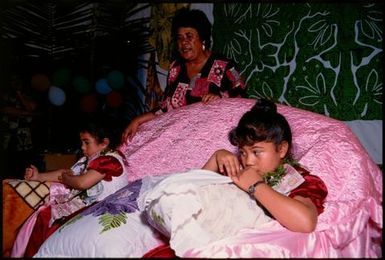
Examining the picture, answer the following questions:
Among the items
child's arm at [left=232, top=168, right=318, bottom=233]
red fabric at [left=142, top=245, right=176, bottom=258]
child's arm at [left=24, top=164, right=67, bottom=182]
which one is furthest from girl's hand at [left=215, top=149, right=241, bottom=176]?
child's arm at [left=24, top=164, right=67, bottom=182]

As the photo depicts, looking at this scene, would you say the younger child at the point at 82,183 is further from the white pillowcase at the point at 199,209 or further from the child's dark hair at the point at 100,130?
the white pillowcase at the point at 199,209

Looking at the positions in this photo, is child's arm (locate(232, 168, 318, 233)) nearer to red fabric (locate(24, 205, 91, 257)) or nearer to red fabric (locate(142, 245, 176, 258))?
red fabric (locate(142, 245, 176, 258))

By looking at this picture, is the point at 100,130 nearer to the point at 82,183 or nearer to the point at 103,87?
the point at 82,183

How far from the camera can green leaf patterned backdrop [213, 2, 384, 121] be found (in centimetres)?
254

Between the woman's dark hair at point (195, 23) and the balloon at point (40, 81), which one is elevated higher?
the woman's dark hair at point (195, 23)

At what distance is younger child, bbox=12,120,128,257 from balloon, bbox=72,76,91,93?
2.30 metres

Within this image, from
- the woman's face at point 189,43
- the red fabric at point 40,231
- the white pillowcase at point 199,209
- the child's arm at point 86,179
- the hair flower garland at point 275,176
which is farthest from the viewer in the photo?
the woman's face at point 189,43

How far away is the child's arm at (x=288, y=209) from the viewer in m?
1.37

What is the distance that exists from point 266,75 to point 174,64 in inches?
24.9

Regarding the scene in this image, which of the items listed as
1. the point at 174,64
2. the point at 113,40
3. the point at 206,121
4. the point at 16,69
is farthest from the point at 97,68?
the point at 206,121

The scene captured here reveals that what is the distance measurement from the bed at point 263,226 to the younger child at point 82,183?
111mm

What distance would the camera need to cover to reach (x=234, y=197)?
1.43 m

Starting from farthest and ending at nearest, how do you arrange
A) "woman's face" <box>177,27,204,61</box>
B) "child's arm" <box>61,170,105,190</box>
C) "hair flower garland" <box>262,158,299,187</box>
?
"woman's face" <box>177,27,204,61</box>
"child's arm" <box>61,170,105,190</box>
"hair flower garland" <box>262,158,299,187</box>

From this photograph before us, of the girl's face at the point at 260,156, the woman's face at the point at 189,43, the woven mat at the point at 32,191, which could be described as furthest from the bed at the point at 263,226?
the woman's face at the point at 189,43
